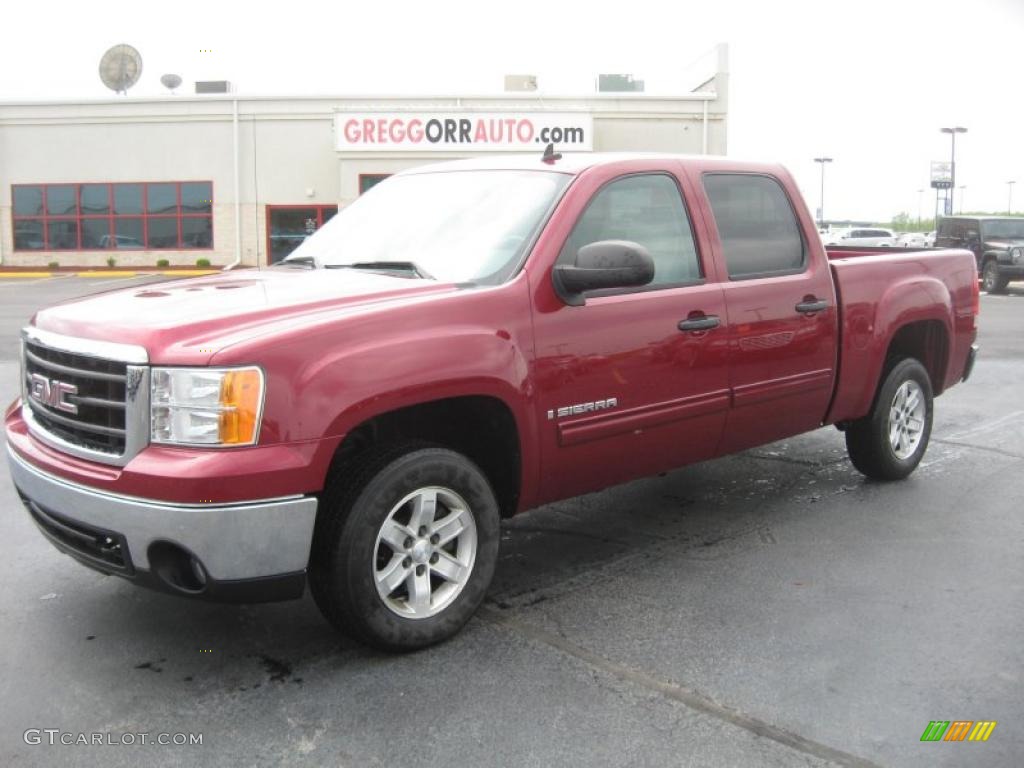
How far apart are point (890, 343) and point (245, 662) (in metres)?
4.27

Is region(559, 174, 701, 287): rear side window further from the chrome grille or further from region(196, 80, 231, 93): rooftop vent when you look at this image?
region(196, 80, 231, 93): rooftop vent

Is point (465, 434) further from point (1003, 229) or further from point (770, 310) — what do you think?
point (1003, 229)

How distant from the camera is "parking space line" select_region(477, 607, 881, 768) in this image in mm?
3238

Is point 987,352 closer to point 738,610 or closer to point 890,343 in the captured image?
point 890,343

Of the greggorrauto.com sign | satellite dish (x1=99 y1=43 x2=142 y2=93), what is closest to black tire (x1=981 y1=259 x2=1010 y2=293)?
the greggorrauto.com sign

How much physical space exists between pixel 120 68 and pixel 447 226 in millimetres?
36870

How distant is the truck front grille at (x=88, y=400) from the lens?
3.61 meters

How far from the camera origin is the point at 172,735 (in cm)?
335

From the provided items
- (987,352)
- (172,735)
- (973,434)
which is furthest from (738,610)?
(987,352)

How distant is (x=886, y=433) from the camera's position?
6.34m

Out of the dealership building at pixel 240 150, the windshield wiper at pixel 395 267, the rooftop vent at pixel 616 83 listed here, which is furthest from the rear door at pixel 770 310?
the rooftop vent at pixel 616 83

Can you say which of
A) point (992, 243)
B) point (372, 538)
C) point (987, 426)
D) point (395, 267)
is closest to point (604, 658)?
point (372, 538)

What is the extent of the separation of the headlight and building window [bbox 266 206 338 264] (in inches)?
1235

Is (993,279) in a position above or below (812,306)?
below
